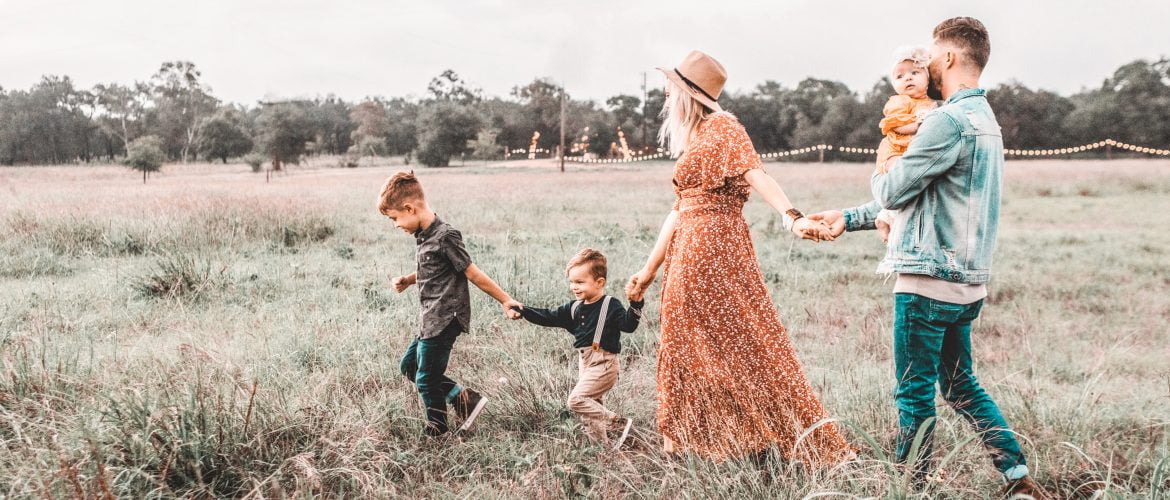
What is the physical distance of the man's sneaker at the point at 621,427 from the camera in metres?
3.23

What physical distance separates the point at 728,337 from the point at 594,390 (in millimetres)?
769

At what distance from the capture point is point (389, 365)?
4.26m

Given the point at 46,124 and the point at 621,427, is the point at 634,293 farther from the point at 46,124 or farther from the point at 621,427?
the point at 46,124

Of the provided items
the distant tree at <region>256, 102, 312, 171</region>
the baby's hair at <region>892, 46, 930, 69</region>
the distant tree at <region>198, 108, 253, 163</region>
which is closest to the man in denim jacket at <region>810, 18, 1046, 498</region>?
the baby's hair at <region>892, 46, 930, 69</region>

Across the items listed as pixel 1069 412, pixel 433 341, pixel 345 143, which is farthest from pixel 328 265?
pixel 345 143

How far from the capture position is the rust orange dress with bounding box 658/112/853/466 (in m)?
2.88

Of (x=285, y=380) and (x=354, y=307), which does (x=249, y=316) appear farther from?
(x=285, y=380)

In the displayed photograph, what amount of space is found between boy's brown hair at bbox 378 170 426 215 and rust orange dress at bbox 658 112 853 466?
Result: 4.30ft

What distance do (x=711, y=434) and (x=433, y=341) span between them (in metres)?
1.43

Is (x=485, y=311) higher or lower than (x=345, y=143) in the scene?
lower

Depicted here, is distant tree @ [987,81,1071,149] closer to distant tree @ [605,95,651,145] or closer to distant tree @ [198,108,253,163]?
distant tree @ [605,95,651,145]

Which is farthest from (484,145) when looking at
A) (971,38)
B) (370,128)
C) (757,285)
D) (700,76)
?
(971,38)

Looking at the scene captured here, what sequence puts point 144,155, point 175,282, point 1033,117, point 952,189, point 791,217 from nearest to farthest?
1. point 952,189
2. point 791,217
3. point 175,282
4. point 144,155
5. point 1033,117

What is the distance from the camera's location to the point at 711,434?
295cm
